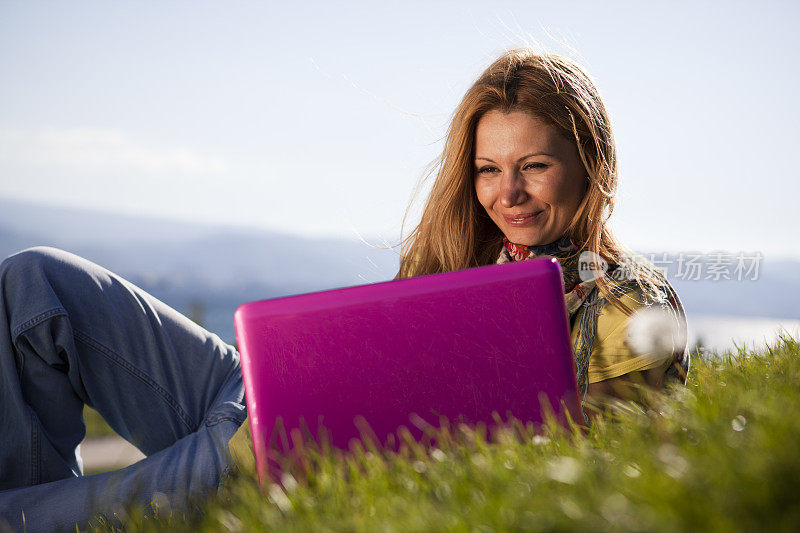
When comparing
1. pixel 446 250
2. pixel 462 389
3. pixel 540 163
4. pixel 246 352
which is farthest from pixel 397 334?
pixel 446 250

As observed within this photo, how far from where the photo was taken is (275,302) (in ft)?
4.48

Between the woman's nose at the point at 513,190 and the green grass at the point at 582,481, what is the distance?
973 mm

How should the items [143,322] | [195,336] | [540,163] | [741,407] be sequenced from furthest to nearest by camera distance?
[195,336]
[143,322]
[540,163]
[741,407]

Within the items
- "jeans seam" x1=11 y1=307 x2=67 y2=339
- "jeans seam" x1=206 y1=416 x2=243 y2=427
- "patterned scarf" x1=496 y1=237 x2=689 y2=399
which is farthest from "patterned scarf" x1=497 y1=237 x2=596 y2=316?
"jeans seam" x1=11 y1=307 x2=67 y2=339

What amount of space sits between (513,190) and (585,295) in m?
0.44

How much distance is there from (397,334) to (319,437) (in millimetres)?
280

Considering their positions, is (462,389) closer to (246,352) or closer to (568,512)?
(246,352)

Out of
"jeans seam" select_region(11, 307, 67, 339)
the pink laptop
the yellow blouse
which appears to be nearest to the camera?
the pink laptop

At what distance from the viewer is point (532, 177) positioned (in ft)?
7.48

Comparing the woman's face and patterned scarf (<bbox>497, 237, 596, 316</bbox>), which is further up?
the woman's face

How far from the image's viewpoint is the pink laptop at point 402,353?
54.0 inches

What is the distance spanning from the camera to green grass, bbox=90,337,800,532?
2.64 feet

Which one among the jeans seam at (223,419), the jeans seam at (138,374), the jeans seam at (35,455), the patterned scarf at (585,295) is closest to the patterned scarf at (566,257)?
the patterned scarf at (585,295)

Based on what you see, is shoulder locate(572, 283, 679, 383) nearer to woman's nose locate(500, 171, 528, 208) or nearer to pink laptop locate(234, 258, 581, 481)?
woman's nose locate(500, 171, 528, 208)
